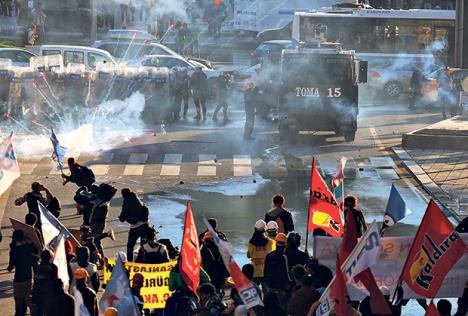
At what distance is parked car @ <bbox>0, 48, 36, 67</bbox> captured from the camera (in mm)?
34844

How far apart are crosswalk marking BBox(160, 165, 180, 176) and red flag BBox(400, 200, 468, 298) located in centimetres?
1375

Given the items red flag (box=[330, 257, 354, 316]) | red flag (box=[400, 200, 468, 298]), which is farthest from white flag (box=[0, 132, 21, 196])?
red flag (box=[330, 257, 354, 316])

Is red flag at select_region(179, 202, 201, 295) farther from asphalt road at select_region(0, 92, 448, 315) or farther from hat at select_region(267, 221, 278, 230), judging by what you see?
asphalt road at select_region(0, 92, 448, 315)

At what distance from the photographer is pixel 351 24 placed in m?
42.6

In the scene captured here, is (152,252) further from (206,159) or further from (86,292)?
(206,159)

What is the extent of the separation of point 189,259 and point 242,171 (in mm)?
13428

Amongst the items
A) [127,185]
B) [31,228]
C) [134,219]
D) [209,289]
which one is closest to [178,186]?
[127,185]

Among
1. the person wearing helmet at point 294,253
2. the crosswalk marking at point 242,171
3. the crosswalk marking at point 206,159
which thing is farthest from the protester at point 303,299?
the crosswalk marking at point 206,159

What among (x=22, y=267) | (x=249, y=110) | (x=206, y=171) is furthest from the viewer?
(x=249, y=110)

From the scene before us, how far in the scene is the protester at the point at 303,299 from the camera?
458 inches

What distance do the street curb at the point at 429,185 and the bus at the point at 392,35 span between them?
13993 mm

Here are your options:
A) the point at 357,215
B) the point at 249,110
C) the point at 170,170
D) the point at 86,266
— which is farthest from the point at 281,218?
the point at 249,110

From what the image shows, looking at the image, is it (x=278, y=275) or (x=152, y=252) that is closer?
(x=278, y=275)

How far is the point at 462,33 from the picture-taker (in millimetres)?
34781
